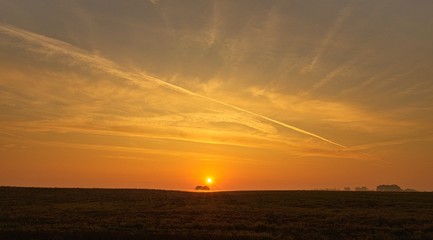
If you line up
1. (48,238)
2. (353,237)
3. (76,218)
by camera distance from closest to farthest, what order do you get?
(48,238) → (353,237) → (76,218)

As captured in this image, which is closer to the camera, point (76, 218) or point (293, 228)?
point (293, 228)

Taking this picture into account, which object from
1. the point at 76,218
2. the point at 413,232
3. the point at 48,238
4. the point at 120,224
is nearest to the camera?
the point at 48,238

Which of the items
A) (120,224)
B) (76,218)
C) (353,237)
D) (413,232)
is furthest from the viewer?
(76,218)

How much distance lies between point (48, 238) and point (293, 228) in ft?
61.6

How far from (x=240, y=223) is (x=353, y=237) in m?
10.2

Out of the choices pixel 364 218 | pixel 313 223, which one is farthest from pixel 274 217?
pixel 364 218

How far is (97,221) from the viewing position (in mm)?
38375

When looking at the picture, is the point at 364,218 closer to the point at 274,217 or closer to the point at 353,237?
the point at 274,217

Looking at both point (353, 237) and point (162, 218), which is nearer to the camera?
point (353, 237)

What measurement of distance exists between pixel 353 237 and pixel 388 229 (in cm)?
576

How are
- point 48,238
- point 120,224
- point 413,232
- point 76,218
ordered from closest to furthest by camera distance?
point 48,238 < point 413,232 < point 120,224 < point 76,218

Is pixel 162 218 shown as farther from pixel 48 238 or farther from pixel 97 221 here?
pixel 48 238

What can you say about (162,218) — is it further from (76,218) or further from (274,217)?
(274,217)

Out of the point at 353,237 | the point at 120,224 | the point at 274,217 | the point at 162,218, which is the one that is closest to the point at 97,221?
the point at 120,224
